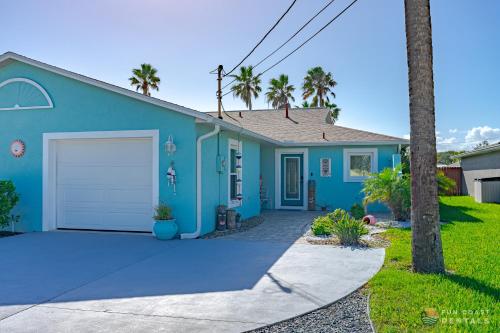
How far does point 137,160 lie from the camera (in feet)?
30.6

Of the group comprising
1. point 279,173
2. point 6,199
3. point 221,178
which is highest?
point 279,173

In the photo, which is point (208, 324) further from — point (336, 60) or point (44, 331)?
point (336, 60)

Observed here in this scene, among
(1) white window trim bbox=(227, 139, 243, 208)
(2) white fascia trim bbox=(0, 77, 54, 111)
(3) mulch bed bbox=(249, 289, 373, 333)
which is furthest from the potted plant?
(3) mulch bed bbox=(249, 289, 373, 333)

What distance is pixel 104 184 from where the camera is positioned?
31.6 ft

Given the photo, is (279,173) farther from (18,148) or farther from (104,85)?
(18,148)

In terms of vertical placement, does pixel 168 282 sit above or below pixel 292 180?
below

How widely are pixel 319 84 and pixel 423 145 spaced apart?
2859 centimetres

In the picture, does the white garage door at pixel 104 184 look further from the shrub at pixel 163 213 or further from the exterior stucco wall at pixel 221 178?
the exterior stucco wall at pixel 221 178

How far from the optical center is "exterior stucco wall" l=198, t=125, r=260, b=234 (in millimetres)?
9266

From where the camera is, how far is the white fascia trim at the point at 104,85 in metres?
8.41

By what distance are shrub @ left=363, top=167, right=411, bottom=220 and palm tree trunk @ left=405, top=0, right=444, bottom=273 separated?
5.58 metres

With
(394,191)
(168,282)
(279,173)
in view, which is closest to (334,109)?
(279,173)

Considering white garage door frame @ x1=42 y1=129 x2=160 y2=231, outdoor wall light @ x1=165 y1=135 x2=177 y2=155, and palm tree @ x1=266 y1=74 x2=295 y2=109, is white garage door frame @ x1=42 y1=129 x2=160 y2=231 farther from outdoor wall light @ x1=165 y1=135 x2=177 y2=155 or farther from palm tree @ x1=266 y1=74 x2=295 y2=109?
palm tree @ x1=266 y1=74 x2=295 y2=109

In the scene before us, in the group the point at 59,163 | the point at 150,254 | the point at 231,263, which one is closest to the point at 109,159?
the point at 59,163
